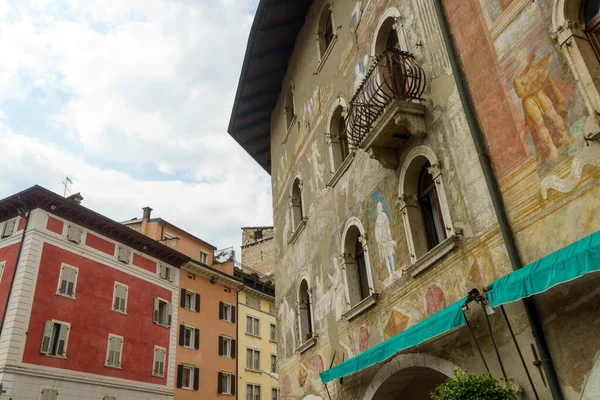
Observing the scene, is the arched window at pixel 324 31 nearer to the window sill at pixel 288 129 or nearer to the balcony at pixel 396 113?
the window sill at pixel 288 129

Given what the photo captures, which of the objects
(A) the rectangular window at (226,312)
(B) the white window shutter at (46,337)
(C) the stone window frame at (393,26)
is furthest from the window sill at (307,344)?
(A) the rectangular window at (226,312)

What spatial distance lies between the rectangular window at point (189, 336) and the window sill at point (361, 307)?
78.0 feet

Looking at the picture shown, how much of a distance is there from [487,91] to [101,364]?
81.2 ft

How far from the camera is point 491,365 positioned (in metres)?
6.66

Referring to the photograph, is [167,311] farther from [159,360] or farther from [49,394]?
[49,394]

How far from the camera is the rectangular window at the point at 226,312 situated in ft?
121

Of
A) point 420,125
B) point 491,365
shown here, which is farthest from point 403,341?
point 420,125

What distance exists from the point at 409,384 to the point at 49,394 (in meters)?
19.3

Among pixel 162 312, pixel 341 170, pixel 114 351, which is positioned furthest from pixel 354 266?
pixel 162 312

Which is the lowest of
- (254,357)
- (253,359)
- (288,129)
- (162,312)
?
(253,359)

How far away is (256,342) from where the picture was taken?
39.3 m

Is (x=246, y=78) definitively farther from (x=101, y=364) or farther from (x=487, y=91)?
(x=101, y=364)

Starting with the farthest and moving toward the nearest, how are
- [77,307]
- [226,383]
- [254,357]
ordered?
[254,357] < [226,383] < [77,307]

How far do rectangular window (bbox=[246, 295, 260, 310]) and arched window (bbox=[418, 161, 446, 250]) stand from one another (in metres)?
32.2
